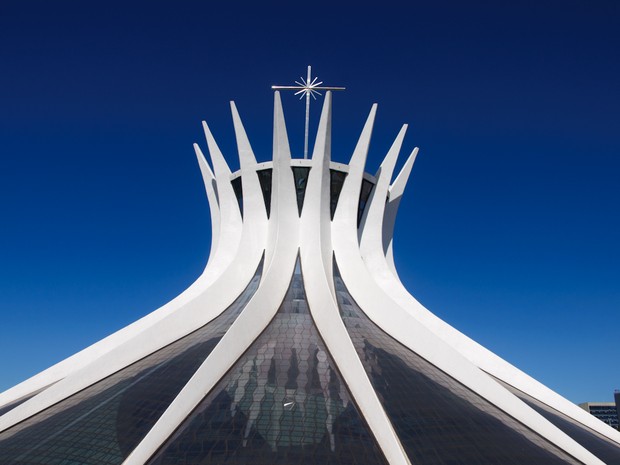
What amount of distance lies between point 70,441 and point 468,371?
12654 mm

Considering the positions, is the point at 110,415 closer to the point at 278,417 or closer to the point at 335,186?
the point at 278,417

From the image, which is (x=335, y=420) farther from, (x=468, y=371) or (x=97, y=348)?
(x=97, y=348)

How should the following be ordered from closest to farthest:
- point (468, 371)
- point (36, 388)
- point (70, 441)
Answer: point (70, 441)
point (468, 371)
point (36, 388)

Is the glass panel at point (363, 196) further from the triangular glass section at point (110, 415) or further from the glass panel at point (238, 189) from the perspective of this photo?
the triangular glass section at point (110, 415)

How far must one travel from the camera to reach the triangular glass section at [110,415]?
13719 millimetres

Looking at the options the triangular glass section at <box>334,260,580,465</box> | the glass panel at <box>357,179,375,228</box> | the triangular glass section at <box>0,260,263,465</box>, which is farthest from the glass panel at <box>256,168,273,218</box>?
the triangular glass section at <box>334,260,580,465</box>

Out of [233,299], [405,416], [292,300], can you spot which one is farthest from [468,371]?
[233,299]

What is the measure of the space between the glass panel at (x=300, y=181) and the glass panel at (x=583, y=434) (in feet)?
39.6

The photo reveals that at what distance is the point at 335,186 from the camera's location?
25.6m

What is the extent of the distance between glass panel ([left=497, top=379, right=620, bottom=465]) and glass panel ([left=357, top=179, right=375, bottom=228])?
34.6ft

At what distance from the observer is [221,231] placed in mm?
26266

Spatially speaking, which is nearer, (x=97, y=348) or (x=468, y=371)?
(x=468, y=371)

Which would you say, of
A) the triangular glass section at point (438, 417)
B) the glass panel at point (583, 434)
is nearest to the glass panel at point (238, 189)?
the triangular glass section at point (438, 417)

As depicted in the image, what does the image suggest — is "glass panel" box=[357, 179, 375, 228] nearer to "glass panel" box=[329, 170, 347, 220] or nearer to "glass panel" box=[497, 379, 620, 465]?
"glass panel" box=[329, 170, 347, 220]
